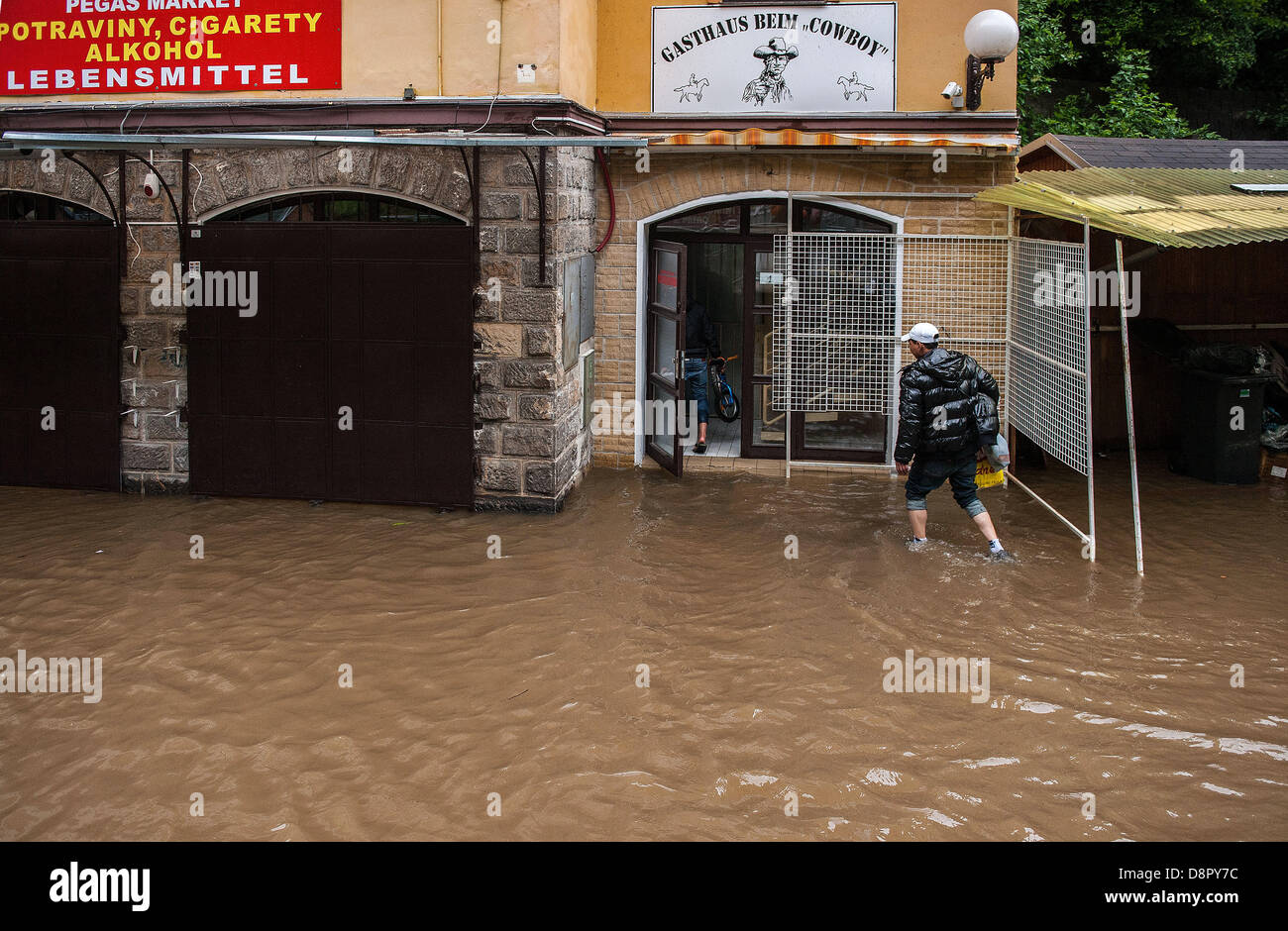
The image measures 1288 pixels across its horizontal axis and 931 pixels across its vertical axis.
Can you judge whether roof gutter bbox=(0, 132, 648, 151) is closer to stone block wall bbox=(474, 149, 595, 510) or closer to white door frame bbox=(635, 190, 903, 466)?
stone block wall bbox=(474, 149, 595, 510)

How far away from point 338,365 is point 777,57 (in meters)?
4.96

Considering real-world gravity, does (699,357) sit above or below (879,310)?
below

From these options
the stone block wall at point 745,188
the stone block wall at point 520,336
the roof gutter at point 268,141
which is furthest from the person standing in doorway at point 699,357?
the roof gutter at point 268,141

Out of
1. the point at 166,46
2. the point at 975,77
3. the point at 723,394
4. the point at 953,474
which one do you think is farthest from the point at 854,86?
the point at 166,46

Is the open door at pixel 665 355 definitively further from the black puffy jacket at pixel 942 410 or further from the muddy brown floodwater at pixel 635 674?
the black puffy jacket at pixel 942 410

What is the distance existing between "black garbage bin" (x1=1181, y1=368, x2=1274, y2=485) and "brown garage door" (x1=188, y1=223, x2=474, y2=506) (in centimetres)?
681

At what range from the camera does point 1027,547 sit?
30.5 feet

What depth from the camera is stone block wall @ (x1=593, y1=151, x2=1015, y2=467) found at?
448 inches

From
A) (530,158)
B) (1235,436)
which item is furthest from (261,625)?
(1235,436)

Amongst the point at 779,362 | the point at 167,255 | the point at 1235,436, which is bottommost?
the point at 1235,436

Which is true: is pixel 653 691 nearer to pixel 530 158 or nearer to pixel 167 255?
pixel 530 158

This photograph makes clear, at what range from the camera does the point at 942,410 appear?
350 inches

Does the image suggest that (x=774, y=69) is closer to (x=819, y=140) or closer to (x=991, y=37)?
(x=819, y=140)

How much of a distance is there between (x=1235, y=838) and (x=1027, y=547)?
4.37 meters
